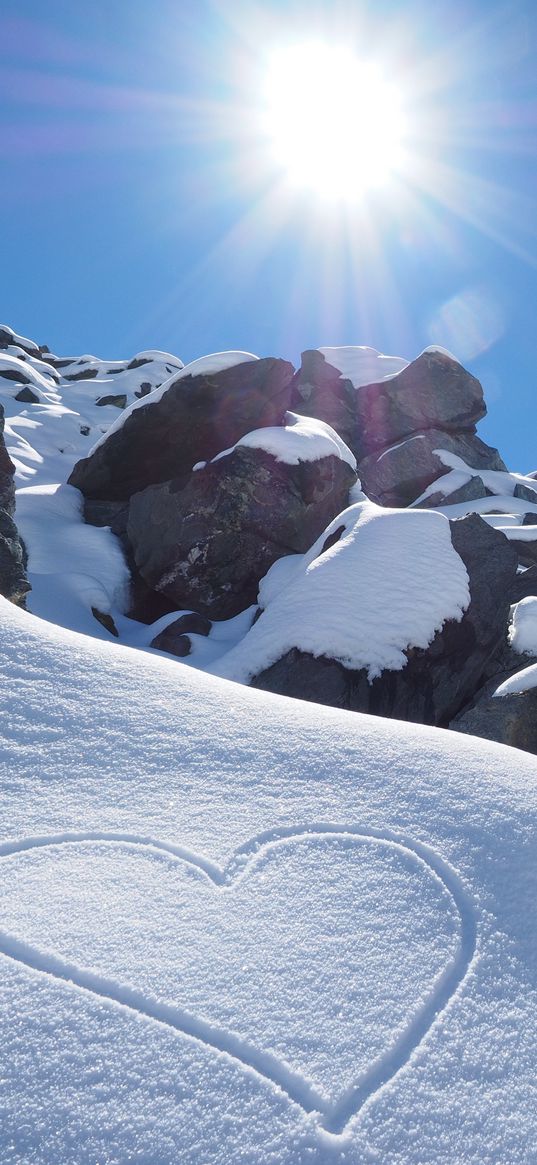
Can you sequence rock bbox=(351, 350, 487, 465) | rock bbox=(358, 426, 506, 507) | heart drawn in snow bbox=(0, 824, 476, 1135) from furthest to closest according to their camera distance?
rock bbox=(351, 350, 487, 465), rock bbox=(358, 426, 506, 507), heart drawn in snow bbox=(0, 824, 476, 1135)

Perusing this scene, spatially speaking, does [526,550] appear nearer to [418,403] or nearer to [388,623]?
[388,623]

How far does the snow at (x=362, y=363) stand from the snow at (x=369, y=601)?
75.5 ft

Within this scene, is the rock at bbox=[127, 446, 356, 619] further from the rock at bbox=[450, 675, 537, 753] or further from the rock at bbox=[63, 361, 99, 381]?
the rock at bbox=[63, 361, 99, 381]

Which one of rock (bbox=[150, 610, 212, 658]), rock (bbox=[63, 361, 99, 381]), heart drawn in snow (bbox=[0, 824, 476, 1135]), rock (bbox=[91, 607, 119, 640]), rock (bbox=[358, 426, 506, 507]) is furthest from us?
rock (bbox=[63, 361, 99, 381])

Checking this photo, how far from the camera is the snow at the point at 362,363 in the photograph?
115 ft

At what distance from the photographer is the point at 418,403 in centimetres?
3253

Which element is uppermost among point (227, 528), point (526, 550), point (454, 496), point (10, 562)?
point (454, 496)

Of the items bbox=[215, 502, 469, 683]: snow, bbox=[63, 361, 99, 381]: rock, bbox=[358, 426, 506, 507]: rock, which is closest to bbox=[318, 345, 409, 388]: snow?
bbox=[358, 426, 506, 507]: rock

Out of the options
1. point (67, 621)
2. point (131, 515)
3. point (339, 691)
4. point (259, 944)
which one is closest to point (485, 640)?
point (339, 691)

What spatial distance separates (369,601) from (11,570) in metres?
5.28

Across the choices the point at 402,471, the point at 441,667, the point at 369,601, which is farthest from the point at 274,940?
the point at 402,471

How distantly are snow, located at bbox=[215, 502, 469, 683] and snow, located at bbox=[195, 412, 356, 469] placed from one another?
3899 millimetres

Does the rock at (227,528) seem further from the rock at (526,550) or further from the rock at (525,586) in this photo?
the rock at (526,550)

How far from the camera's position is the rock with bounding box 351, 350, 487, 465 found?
1268 inches
